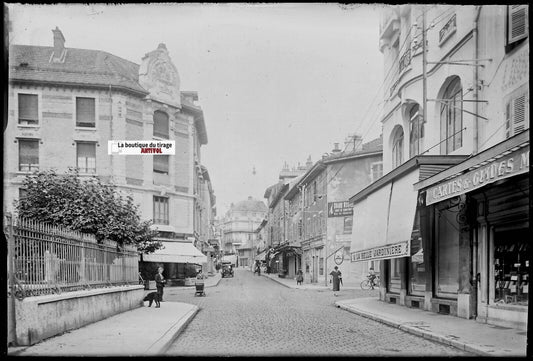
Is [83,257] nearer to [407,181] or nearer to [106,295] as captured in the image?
[106,295]

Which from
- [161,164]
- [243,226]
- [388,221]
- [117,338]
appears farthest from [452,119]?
[243,226]

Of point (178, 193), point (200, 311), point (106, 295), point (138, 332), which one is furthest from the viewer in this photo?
point (178, 193)

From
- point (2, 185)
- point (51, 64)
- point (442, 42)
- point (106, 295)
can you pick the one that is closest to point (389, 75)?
point (442, 42)

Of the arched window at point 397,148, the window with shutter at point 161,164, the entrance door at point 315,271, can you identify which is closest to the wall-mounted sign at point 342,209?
the arched window at point 397,148

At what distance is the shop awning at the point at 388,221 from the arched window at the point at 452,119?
1501 mm

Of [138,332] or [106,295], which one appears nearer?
[138,332]

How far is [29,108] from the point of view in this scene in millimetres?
22406

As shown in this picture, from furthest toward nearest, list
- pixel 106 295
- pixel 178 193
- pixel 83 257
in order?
1. pixel 178 193
2. pixel 106 295
3. pixel 83 257

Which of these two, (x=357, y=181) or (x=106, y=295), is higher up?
(x=357, y=181)

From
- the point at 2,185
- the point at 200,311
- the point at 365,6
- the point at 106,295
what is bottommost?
the point at 200,311

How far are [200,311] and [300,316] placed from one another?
150 inches

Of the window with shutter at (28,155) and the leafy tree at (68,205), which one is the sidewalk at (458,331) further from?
the window with shutter at (28,155)

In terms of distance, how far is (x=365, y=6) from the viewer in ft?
24.4

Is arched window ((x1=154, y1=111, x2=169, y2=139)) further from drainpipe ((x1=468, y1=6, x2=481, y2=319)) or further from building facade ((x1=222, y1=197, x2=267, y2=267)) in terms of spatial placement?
building facade ((x1=222, y1=197, x2=267, y2=267))
